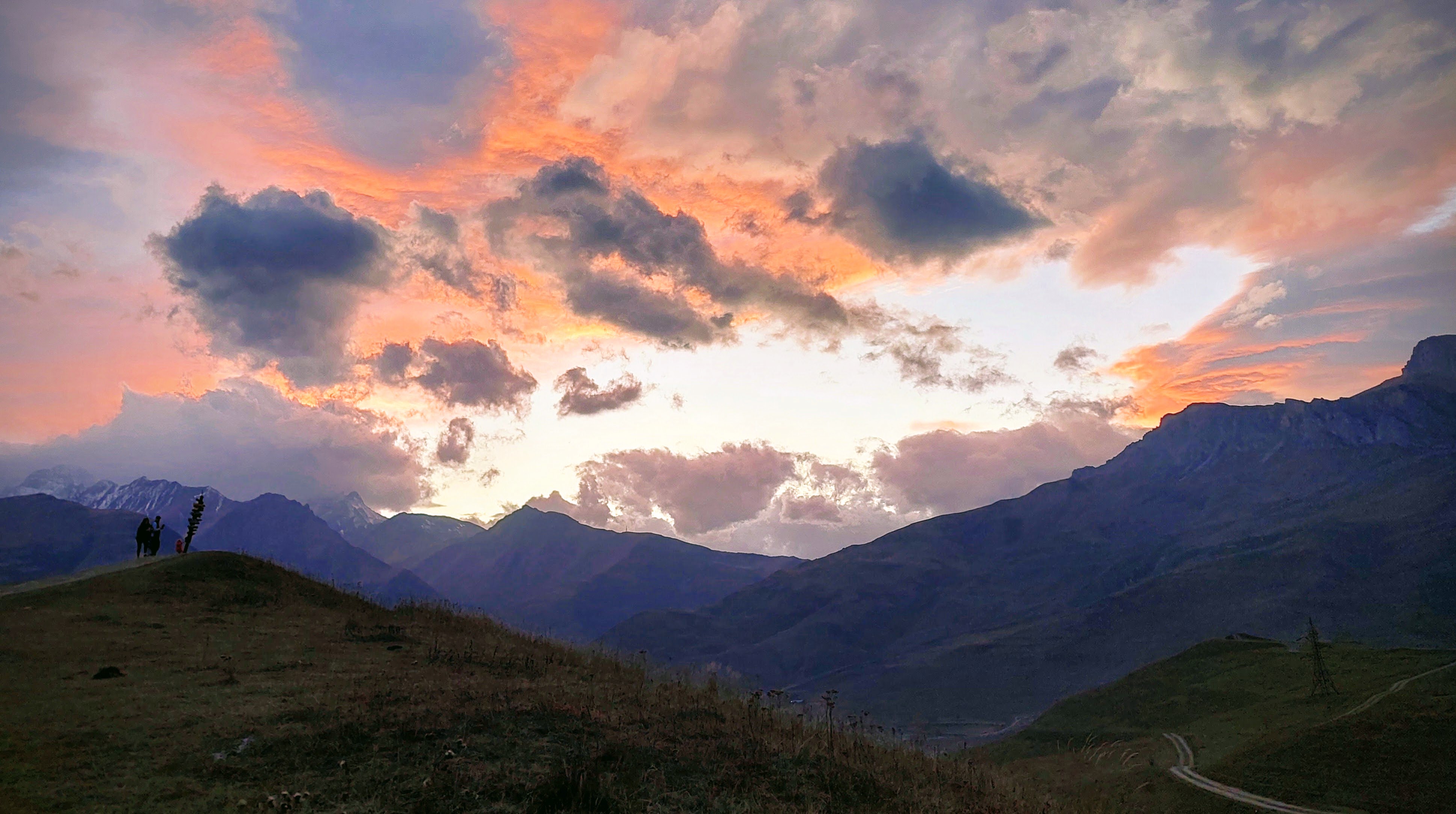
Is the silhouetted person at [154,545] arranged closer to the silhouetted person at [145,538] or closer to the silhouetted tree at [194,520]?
the silhouetted person at [145,538]

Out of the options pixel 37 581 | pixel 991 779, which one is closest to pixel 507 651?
pixel 991 779

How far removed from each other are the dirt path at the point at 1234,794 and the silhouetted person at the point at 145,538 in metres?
53.7

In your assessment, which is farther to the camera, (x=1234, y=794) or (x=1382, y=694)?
(x=1382, y=694)

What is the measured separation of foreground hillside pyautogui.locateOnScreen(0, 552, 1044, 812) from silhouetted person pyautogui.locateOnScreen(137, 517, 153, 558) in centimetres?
1738

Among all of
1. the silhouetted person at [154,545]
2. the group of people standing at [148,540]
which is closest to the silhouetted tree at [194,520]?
the silhouetted person at [154,545]

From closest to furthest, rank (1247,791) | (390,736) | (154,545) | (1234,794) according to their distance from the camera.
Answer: (390,736)
(1234,794)
(1247,791)
(154,545)

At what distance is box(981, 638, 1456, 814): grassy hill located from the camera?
110ft

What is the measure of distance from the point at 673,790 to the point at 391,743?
5.27m

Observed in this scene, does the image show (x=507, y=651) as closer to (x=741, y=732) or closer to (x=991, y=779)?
(x=741, y=732)

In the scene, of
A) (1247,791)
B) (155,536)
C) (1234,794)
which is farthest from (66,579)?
(1247,791)

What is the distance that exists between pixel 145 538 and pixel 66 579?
10085mm

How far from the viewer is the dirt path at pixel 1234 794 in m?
32.6

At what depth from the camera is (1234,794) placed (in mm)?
35812

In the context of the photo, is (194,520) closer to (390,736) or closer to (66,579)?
(66,579)
